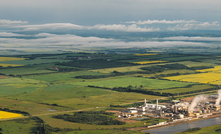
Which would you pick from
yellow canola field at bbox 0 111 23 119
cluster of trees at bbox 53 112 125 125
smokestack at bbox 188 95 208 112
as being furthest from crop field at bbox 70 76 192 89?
yellow canola field at bbox 0 111 23 119

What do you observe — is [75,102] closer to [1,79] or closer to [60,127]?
[60,127]

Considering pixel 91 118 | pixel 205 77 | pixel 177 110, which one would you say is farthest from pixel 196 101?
pixel 205 77

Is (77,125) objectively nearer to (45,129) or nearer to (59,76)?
(45,129)

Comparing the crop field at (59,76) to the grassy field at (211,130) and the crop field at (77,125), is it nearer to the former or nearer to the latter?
the crop field at (77,125)

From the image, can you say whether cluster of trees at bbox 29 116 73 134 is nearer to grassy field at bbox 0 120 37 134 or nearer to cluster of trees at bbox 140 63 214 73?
grassy field at bbox 0 120 37 134

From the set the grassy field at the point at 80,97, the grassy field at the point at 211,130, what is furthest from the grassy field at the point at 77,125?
the grassy field at the point at 80,97

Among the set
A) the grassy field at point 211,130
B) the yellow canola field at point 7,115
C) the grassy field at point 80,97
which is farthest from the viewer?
the grassy field at point 80,97

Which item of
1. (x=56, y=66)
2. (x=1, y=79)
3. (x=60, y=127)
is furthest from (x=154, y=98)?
(x=56, y=66)
